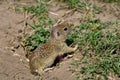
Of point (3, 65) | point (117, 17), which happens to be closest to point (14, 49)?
point (3, 65)

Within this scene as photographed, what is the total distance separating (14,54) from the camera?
632 cm

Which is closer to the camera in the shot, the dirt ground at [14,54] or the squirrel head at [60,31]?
the dirt ground at [14,54]

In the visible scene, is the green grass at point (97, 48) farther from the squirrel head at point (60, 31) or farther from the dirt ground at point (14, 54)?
the squirrel head at point (60, 31)

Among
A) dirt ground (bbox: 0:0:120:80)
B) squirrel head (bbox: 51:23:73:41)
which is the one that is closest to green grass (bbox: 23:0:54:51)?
dirt ground (bbox: 0:0:120:80)

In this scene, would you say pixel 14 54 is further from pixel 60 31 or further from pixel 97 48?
pixel 97 48

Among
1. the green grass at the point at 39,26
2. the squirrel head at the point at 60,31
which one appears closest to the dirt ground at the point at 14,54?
the green grass at the point at 39,26

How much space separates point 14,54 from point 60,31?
936mm

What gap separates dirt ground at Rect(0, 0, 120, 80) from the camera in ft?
18.6

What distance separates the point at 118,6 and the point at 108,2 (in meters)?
0.27

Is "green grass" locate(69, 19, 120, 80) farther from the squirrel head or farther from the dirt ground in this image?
the squirrel head

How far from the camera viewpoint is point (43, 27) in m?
6.94

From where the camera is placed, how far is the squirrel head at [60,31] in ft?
19.7

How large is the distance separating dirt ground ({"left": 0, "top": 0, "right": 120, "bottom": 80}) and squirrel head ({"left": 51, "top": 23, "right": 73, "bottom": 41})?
0.42 metres

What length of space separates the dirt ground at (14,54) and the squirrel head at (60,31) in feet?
1.39
